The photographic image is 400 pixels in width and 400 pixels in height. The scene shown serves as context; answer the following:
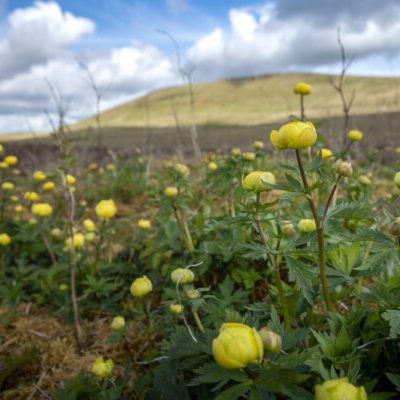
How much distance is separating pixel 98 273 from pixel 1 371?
0.97 m

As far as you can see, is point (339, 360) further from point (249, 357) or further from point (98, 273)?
point (98, 273)

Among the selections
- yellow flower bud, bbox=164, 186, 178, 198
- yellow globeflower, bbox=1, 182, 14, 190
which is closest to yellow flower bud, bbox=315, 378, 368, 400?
yellow flower bud, bbox=164, 186, 178, 198

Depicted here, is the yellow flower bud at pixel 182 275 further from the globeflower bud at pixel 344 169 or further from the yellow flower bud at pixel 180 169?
the yellow flower bud at pixel 180 169

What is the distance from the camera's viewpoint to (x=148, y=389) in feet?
4.77

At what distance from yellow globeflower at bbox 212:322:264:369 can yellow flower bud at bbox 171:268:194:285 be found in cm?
59

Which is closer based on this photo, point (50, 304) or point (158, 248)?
point (158, 248)

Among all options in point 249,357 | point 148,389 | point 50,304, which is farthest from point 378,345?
point 50,304

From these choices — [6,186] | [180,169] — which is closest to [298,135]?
[180,169]

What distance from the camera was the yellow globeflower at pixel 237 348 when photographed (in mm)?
841

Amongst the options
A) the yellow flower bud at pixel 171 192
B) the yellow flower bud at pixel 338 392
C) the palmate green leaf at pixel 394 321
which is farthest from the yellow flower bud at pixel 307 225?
the yellow flower bud at pixel 171 192

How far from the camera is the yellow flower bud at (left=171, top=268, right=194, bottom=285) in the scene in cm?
144

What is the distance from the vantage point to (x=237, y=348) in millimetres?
839

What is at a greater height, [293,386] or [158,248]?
[293,386]

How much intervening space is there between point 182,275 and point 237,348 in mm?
629
